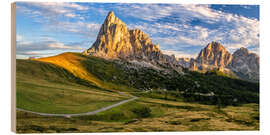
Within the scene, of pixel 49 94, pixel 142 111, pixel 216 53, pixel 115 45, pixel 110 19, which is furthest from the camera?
pixel 115 45

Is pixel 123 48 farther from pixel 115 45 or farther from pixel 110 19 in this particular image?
pixel 110 19

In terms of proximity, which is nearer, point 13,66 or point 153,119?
point 13,66

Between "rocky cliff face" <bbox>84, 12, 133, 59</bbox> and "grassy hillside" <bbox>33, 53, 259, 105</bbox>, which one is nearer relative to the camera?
"grassy hillside" <bbox>33, 53, 259, 105</bbox>

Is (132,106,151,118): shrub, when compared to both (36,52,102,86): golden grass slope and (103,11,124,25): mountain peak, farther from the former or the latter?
(103,11,124,25): mountain peak

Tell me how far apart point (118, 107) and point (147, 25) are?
2009 centimetres

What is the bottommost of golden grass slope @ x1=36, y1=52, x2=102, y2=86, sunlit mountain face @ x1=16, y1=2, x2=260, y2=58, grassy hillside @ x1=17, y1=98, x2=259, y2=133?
grassy hillside @ x1=17, y1=98, x2=259, y2=133

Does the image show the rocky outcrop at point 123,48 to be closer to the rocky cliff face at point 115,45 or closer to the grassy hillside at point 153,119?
the rocky cliff face at point 115,45

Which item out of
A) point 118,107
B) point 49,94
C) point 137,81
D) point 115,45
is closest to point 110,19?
point 137,81

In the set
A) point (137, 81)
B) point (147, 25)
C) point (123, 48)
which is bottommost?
point (137, 81)

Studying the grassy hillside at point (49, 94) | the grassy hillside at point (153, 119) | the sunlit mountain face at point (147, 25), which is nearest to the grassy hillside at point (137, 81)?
the grassy hillside at point (49, 94)

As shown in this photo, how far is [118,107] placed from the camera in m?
46.9

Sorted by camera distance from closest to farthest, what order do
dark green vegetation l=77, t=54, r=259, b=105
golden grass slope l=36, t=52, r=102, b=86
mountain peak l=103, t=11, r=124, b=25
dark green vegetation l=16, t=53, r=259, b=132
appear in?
dark green vegetation l=16, t=53, r=259, b=132
mountain peak l=103, t=11, r=124, b=25
dark green vegetation l=77, t=54, r=259, b=105
golden grass slope l=36, t=52, r=102, b=86

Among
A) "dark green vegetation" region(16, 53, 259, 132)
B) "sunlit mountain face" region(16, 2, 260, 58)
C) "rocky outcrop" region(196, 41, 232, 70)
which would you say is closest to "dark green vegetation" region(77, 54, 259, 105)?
"dark green vegetation" region(16, 53, 259, 132)

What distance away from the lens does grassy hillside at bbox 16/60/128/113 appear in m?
38.8
